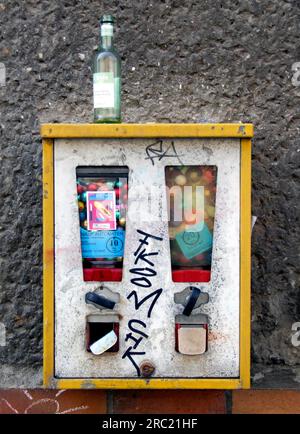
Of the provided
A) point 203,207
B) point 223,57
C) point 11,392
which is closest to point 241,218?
point 203,207

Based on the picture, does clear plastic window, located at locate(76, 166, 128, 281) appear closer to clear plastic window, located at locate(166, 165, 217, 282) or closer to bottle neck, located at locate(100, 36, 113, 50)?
clear plastic window, located at locate(166, 165, 217, 282)

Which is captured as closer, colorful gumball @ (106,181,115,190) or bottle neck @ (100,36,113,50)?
colorful gumball @ (106,181,115,190)

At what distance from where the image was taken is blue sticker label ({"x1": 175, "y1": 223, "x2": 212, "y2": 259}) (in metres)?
2.14

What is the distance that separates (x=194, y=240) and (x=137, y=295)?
24 centimetres

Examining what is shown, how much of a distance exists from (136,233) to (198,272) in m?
0.22

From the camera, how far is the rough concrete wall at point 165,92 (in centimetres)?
254

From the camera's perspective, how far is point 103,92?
7.30 feet

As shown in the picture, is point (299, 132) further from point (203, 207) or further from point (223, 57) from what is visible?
point (203, 207)

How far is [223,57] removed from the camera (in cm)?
255

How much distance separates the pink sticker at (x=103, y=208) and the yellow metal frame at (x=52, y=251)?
0.12 metres

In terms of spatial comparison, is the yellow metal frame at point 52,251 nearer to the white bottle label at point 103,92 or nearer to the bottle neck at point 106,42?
the white bottle label at point 103,92

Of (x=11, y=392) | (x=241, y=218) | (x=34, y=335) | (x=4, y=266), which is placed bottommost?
(x=11, y=392)

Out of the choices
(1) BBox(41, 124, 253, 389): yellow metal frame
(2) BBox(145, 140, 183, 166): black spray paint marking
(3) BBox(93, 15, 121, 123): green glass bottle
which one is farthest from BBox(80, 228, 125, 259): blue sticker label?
(3) BBox(93, 15, 121, 123): green glass bottle

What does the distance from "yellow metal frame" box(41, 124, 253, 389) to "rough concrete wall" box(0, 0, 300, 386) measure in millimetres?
410
